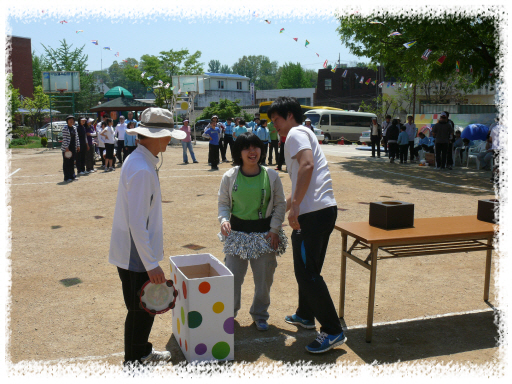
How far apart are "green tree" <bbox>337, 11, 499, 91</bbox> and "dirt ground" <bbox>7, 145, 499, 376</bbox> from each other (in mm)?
7175

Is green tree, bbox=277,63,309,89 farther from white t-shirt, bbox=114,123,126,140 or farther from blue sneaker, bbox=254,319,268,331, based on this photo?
blue sneaker, bbox=254,319,268,331

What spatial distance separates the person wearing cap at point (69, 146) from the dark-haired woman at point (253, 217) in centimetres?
992

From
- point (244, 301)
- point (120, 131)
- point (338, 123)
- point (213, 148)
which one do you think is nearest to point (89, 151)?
point (120, 131)

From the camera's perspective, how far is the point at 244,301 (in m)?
4.59

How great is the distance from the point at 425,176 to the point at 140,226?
1270cm

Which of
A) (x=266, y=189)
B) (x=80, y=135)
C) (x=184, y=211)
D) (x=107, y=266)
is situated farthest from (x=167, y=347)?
(x=80, y=135)

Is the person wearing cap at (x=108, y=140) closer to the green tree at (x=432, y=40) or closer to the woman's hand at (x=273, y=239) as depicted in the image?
the green tree at (x=432, y=40)

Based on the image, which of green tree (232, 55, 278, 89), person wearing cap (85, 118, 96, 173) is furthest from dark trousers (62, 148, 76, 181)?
green tree (232, 55, 278, 89)

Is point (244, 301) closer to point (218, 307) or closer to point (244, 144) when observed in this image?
point (218, 307)

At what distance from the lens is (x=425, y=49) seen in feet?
49.9

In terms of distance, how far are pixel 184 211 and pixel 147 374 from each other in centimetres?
596

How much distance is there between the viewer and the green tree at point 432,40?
14117 mm

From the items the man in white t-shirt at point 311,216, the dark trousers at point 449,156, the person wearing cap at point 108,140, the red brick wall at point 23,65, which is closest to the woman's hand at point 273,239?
the man in white t-shirt at point 311,216

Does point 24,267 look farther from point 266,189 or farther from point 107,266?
point 266,189
